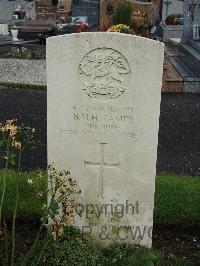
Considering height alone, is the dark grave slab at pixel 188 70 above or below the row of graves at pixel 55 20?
below

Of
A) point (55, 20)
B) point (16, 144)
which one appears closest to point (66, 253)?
point (16, 144)

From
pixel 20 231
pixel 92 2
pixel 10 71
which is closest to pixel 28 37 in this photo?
pixel 10 71

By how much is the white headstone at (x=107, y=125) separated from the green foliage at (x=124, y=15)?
11043 mm

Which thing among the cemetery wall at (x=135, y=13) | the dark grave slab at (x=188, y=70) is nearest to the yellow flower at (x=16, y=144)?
the dark grave slab at (x=188, y=70)

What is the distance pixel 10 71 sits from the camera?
30.8 ft

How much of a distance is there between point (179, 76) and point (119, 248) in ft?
19.9

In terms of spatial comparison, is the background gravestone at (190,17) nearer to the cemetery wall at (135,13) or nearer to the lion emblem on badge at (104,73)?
the cemetery wall at (135,13)

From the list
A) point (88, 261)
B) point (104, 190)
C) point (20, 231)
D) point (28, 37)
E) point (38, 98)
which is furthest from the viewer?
point (28, 37)

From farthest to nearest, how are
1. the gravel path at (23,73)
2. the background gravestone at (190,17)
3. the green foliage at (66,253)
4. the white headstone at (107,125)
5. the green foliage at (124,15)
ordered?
the green foliage at (124,15), the background gravestone at (190,17), the gravel path at (23,73), the green foliage at (66,253), the white headstone at (107,125)

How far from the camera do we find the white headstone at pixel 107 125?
3.12 meters

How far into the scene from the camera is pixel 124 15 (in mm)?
13844

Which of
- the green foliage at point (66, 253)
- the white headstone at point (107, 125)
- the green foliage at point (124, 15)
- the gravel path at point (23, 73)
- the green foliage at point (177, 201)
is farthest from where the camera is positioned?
the green foliage at point (124, 15)

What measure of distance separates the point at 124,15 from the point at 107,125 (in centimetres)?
1111

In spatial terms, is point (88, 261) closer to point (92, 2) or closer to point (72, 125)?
point (72, 125)
